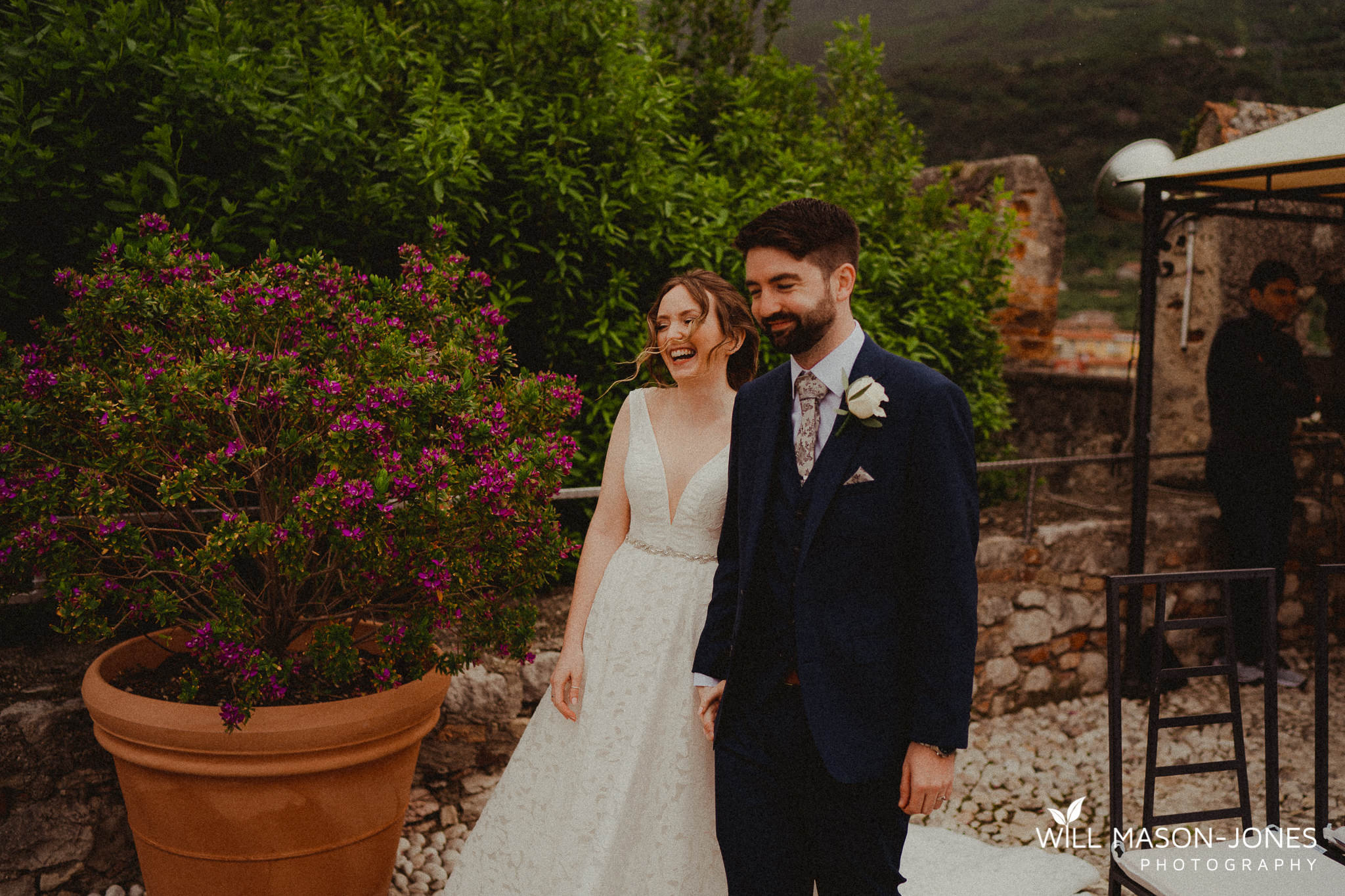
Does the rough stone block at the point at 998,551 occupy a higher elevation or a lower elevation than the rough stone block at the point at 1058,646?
higher

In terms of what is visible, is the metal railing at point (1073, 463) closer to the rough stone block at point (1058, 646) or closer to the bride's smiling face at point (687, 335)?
the rough stone block at point (1058, 646)

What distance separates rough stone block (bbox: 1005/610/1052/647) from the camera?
15.7 ft

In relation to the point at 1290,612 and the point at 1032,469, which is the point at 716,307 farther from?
the point at 1290,612

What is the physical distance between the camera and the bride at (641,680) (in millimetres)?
2252

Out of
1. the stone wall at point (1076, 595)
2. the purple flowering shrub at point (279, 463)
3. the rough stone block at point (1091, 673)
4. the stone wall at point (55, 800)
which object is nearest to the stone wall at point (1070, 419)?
the stone wall at point (1076, 595)

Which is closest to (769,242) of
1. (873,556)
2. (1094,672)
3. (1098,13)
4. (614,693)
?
(873,556)

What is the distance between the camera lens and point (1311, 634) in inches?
237

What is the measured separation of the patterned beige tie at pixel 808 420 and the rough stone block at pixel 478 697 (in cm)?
205

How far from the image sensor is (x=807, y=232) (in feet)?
5.83

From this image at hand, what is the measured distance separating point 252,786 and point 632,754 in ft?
3.28

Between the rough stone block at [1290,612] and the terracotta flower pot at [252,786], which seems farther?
the rough stone block at [1290,612]

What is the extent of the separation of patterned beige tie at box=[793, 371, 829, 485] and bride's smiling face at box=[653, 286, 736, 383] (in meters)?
0.62

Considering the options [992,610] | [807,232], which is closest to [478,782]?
[807,232]

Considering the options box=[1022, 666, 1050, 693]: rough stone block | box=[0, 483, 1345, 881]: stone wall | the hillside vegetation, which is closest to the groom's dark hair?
box=[0, 483, 1345, 881]: stone wall
